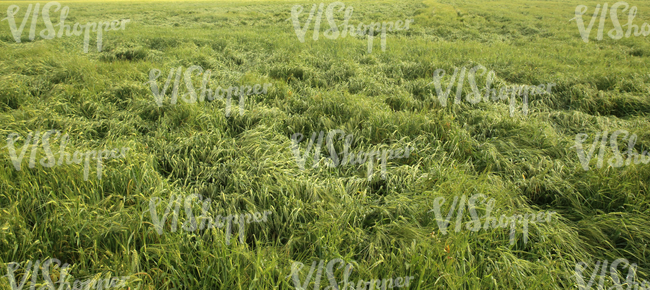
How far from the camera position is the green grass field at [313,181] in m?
2.17

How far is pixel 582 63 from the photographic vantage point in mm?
7816

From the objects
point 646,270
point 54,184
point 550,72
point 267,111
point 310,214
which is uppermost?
point 550,72

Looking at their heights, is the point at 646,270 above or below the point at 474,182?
below

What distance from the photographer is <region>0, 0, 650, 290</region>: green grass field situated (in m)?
2.17

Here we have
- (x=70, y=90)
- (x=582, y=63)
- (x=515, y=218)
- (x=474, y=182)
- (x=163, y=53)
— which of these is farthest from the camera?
(x=163, y=53)

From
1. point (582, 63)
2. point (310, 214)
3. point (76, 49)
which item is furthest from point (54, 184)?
point (582, 63)

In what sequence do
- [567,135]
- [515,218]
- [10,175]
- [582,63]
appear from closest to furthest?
1. [515,218]
2. [10,175]
3. [567,135]
4. [582,63]

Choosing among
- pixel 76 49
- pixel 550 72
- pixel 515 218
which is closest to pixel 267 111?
pixel 515 218

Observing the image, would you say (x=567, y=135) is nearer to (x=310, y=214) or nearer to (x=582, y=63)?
(x=310, y=214)

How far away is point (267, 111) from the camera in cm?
470

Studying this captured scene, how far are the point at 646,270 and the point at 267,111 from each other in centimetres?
441

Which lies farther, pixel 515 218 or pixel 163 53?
pixel 163 53

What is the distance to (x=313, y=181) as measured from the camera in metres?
3.20

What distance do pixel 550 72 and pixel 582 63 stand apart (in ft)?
5.80
